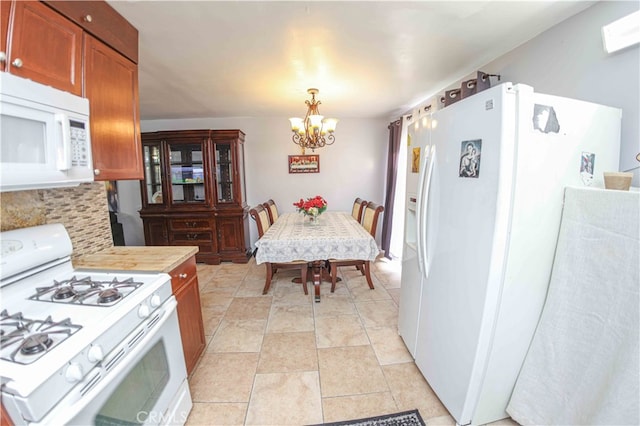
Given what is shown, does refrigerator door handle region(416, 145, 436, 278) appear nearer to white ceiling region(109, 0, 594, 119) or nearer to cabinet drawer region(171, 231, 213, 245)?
white ceiling region(109, 0, 594, 119)

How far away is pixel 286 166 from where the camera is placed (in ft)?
14.3

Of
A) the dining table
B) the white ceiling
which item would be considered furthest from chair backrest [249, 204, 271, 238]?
the white ceiling

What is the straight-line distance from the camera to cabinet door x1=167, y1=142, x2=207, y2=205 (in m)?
3.91

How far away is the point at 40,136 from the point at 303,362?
194 centimetres

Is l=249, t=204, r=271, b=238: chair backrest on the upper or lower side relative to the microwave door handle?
lower

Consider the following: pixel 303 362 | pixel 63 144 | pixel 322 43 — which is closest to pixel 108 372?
pixel 63 144

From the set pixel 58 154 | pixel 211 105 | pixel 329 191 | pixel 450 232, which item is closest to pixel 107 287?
pixel 58 154

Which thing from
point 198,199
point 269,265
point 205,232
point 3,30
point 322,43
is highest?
point 322,43

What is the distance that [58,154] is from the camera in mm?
1048

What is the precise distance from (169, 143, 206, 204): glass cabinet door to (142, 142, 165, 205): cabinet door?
18cm

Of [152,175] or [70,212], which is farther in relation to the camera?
[152,175]

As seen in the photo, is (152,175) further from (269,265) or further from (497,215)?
(497,215)

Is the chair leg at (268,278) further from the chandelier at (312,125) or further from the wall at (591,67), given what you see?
the wall at (591,67)

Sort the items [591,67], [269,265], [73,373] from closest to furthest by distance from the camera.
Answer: [73,373] < [591,67] < [269,265]
